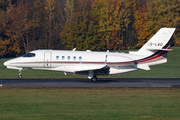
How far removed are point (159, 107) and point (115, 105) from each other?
219cm

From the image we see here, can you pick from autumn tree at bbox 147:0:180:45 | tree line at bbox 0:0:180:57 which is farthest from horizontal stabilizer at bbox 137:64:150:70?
autumn tree at bbox 147:0:180:45

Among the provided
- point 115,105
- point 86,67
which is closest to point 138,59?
point 86,67

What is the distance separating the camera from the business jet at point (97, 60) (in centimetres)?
2708

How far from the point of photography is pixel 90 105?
596 inches

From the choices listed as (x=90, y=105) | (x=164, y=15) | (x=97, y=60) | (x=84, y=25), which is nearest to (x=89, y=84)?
(x=97, y=60)

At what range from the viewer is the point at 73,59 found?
27.2 m

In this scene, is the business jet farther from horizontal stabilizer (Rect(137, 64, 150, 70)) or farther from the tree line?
the tree line

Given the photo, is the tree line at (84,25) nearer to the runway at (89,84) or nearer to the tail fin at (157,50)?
the tail fin at (157,50)

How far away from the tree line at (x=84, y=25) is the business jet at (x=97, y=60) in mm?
42885

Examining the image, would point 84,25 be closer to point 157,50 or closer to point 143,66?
point 143,66

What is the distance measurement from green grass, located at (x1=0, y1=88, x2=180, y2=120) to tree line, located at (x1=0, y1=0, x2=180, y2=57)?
5207 centimetres

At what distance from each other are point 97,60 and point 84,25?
145 feet

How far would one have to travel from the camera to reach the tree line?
7156 cm

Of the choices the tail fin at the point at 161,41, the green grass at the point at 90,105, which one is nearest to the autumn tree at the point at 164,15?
the tail fin at the point at 161,41
